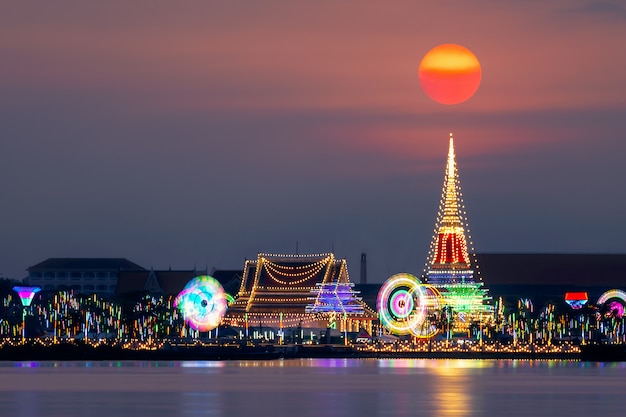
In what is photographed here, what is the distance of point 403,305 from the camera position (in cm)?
18475

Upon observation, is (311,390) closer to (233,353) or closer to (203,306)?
(233,353)

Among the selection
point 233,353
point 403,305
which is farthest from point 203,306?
point 403,305

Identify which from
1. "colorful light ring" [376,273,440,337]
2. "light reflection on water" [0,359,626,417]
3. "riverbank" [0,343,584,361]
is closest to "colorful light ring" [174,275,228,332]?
"riverbank" [0,343,584,361]

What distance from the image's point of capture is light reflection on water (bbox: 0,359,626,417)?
9350 centimetres

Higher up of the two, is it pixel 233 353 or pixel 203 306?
pixel 203 306

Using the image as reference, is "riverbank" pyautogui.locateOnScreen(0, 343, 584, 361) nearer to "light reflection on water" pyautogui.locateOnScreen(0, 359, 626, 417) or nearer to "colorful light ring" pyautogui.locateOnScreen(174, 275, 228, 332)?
"colorful light ring" pyautogui.locateOnScreen(174, 275, 228, 332)

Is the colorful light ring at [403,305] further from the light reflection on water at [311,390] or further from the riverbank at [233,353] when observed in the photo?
the light reflection on water at [311,390]

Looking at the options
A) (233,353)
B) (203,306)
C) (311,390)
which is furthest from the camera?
(203,306)

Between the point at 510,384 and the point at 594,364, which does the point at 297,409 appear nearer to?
the point at 510,384

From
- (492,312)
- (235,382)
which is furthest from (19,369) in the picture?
(492,312)

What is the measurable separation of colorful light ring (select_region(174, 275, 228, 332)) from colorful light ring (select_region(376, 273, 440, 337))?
750 inches

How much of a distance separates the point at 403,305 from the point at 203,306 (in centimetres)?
2299

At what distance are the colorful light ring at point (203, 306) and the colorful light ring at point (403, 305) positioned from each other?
19.1 meters

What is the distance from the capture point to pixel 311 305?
198125 millimetres
